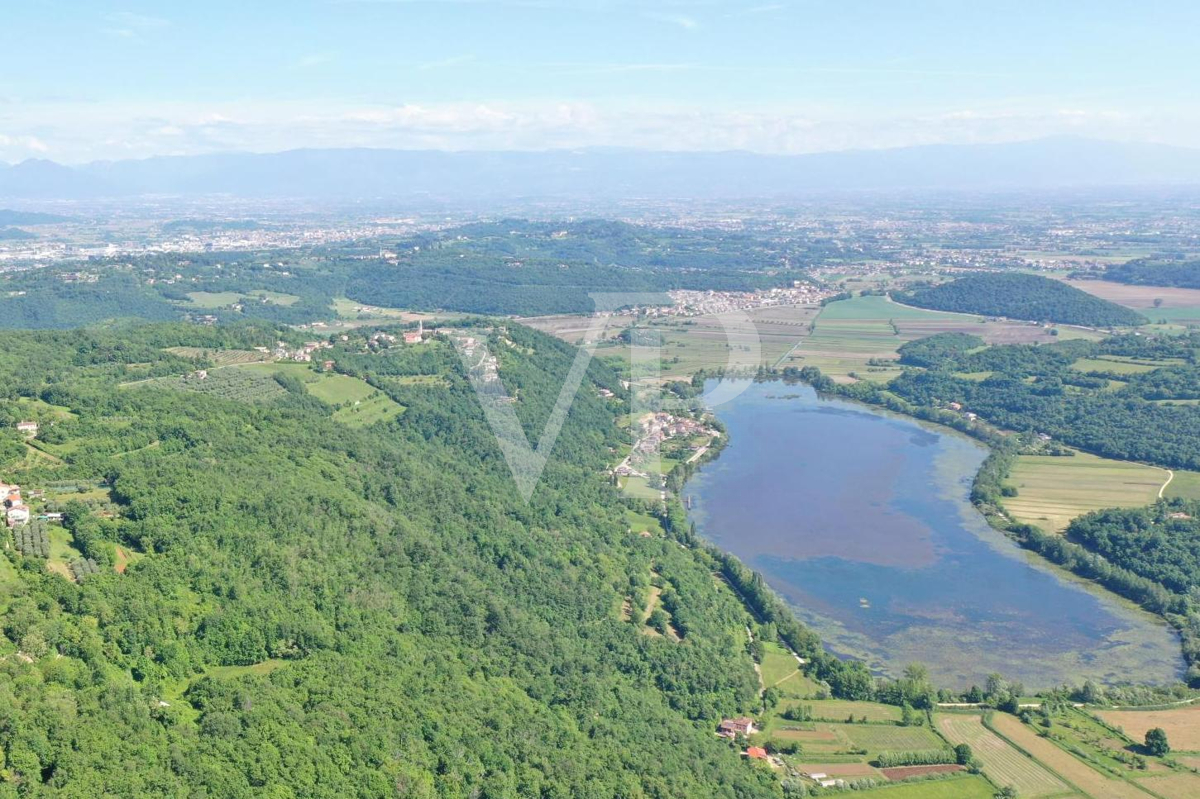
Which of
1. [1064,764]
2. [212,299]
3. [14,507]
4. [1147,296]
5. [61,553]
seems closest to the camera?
[61,553]

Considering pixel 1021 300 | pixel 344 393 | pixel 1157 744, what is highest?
pixel 1021 300

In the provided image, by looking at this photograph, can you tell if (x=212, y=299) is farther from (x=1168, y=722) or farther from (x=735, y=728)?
(x=1168, y=722)

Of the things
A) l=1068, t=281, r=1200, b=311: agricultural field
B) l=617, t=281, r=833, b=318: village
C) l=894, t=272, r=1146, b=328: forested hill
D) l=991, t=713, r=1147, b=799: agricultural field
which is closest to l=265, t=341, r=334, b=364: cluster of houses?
l=991, t=713, r=1147, b=799: agricultural field

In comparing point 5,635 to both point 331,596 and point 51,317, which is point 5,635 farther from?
point 51,317

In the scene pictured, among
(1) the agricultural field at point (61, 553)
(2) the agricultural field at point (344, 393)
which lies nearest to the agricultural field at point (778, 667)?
(1) the agricultural field at point (61, 553)

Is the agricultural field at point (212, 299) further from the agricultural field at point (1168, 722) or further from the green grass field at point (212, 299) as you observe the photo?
the agricultural field at point (1168, 722)

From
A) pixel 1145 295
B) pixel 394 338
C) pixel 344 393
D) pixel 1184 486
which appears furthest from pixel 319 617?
pixel 1145 295
